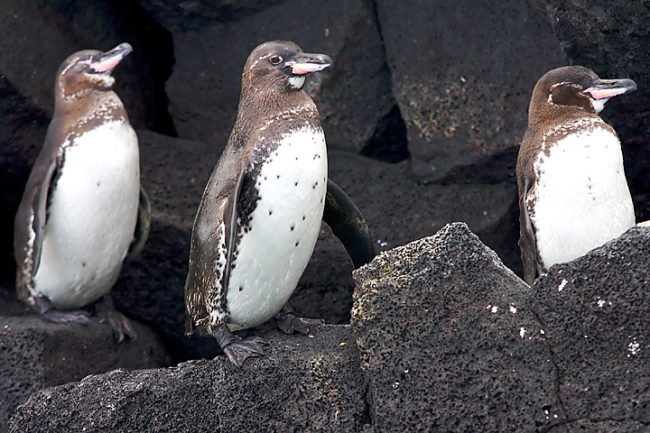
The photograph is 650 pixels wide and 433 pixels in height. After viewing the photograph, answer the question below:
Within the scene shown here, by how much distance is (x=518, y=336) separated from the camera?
2.93 m

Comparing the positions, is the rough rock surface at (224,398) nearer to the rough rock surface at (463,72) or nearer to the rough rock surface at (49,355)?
the rough rock surface at (49,355)

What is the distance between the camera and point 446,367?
9.72 feet

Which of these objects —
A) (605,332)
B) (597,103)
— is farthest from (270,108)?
(605,332)

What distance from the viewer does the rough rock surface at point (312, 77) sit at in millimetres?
5332

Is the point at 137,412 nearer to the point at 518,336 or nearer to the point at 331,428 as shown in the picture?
the point at 331,428

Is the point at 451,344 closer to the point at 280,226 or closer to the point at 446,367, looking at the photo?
the point at 446,367

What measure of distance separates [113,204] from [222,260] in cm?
121

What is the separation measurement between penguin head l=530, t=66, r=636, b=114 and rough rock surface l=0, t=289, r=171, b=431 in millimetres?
2540

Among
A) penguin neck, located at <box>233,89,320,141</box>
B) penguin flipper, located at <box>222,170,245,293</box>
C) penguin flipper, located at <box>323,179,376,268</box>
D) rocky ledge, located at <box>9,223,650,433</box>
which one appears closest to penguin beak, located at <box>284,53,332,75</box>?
penguin neck, located at <box>233,89,320,141</box>

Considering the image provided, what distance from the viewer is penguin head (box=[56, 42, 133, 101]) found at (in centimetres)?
492

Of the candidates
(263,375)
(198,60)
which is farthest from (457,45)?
(263,375)

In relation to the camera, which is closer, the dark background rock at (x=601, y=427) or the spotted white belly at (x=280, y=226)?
the dark background rock at (x=601, y=427)

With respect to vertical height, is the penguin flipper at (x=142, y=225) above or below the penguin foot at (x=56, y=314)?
above

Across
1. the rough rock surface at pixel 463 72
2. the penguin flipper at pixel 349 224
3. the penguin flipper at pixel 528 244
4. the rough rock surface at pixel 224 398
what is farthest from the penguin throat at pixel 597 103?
the rough rock surface at pixel 224 398
